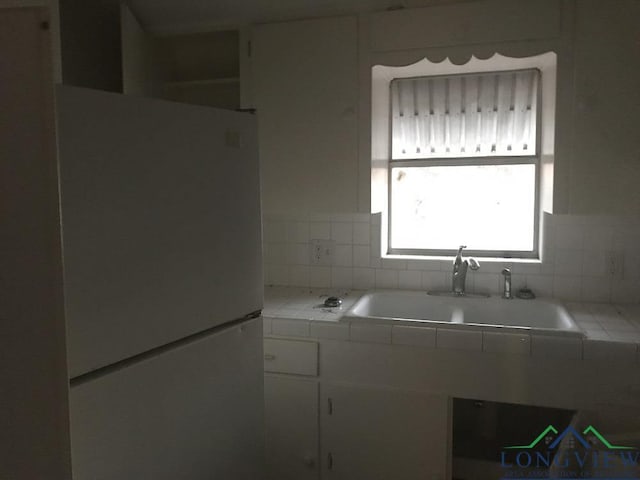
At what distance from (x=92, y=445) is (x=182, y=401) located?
24 centimetres

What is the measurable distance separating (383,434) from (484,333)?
558mm

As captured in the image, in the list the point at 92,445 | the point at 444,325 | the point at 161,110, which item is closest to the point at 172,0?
the point at 161,110

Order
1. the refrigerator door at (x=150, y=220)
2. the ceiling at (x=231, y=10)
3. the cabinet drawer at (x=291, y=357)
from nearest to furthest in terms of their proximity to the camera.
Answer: the refrigerator door at (x=150, y=220) → the cabinet drawer at (x=291, y=357) → the ceiling at (x=231, y=10)

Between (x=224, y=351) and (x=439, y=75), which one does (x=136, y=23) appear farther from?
(x=224, y=351)

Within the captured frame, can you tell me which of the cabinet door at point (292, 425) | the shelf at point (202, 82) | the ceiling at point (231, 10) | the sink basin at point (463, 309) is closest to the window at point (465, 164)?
the sink basin at point (463, 309)

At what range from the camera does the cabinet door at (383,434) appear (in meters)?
1.97

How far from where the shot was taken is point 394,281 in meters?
2.55

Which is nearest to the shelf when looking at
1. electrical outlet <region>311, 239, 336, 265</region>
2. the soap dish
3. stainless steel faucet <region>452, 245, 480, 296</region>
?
electrical outlet <region>311, 239, 336, 265</region>

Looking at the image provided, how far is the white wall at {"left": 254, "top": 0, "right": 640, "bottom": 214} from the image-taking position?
1986 millimetres

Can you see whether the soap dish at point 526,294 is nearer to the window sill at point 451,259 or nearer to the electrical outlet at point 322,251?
the window sill at point 451,259

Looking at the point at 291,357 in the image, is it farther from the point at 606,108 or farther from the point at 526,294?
the point at 606,108

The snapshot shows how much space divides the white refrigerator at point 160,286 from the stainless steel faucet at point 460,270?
3.90ft

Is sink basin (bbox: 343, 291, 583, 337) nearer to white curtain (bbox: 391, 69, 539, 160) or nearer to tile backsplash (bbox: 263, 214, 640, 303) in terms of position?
tile backsplash (bbox: 263, 214, 640, 303)

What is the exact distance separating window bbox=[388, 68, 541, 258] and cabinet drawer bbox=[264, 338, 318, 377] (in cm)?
82
